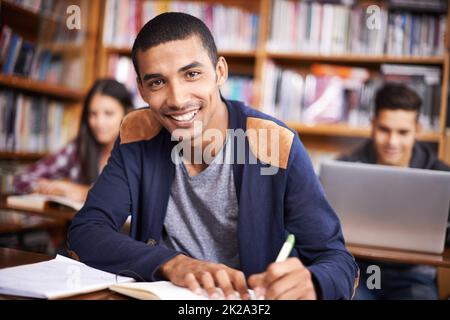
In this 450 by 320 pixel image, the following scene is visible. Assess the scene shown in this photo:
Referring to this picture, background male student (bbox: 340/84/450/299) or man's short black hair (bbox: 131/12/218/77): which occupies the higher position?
man's short black hair (bbox: 131/12/218/77)

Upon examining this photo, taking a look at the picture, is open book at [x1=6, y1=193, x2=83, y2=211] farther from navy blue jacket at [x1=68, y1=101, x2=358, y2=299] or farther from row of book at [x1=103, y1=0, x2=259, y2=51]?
row of book at [x1=103, y1=0, x2=259, y2=51]

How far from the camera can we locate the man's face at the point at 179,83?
0.96 m

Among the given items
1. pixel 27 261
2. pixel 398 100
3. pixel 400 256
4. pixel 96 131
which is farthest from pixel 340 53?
pixel 27 261

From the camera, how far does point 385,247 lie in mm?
1354

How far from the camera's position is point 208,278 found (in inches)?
28.8

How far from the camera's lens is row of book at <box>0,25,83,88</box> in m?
2.40

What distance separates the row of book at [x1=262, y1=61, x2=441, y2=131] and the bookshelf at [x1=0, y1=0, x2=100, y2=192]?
104 centimetres

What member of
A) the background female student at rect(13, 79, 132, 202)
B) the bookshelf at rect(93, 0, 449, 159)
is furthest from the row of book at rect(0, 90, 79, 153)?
the bookshelf at rect(93, 0, 449, 159)

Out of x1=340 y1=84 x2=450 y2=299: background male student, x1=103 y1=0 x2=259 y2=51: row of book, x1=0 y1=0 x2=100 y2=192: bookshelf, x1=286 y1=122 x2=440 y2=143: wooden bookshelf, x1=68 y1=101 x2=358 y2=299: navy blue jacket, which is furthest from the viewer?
x1=103 y1=0 x2=259 y2=51: row of book

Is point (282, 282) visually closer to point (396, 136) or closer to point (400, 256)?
point (400, 256)

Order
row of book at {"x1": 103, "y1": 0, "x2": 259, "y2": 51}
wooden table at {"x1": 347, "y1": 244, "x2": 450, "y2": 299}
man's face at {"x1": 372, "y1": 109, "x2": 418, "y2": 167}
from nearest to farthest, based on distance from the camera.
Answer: wooden table at {"x1": 347, "y1": 244, "x2": 450, "y2": 299}, man's face at {"x1": 372, "y1": 109, "x2": 418, "y2": 167}, row of book at {"x1": 103, "y1": 0, "x2": 259, "y2": 51}
